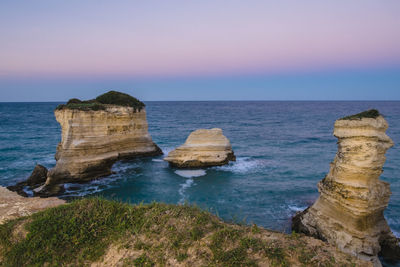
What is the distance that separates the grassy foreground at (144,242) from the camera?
5453 millimetres

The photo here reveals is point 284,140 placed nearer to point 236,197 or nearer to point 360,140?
point 236,197

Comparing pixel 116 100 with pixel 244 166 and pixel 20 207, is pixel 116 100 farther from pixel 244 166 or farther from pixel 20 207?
pixel 20 207

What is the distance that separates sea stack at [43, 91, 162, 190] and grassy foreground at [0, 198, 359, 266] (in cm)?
1325

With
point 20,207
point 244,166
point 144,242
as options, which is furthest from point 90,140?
point 144,242

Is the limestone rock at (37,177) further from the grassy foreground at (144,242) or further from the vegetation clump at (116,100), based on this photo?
the grassy foreground at (144,242)

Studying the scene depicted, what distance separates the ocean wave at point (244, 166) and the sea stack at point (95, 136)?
9.34 meters

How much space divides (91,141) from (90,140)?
0.11 meters

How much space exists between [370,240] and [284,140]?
27.4 metres

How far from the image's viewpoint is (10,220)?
686cm

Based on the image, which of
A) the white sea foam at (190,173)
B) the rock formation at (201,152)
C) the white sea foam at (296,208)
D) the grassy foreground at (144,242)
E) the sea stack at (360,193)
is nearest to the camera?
the grassy foreground at (144,242)

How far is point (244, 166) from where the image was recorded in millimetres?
23312

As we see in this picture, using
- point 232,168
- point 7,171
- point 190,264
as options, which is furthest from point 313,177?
point 7,171

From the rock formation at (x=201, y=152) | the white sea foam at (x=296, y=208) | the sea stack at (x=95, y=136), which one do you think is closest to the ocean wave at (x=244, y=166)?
the rock formation at (x=201, y=152)

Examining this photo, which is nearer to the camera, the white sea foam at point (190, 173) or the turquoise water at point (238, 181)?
the turquoise water at point (238, 181)
